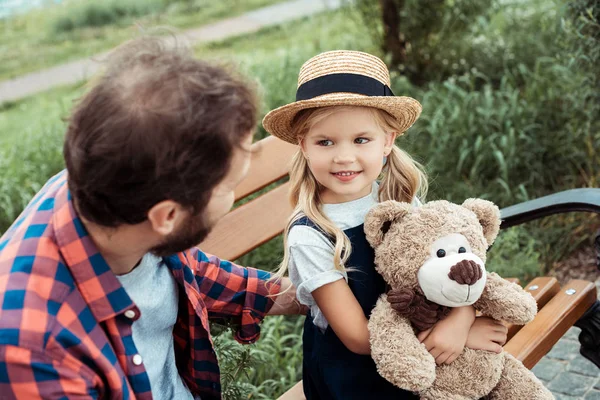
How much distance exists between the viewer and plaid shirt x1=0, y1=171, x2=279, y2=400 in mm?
1384

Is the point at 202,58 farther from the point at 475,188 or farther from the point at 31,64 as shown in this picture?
the point at 31,64

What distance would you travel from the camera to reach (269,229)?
2.67 m

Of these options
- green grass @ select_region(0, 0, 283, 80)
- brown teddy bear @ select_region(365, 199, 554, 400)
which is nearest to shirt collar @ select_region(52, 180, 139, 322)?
brown teddy bear @ select_region(365, 199, 554, 400)

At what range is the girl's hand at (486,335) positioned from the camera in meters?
1.93

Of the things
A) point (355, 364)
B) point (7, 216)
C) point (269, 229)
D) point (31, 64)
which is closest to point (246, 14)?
point (31, 64)

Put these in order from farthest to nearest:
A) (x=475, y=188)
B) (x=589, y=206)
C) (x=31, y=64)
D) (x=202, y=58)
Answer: (x=31, y=64), (x=475, y=188), (x=589, y=206), (x=202, y=58)

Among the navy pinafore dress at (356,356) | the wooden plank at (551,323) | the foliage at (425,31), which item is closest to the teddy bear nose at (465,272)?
the navy pinafore dress at (356,356)

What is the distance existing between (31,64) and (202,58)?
28.9 feet

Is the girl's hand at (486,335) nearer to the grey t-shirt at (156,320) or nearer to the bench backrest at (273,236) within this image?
the bench backrest at (273,236)

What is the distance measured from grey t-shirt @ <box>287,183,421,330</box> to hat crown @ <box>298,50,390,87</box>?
38 centimetres

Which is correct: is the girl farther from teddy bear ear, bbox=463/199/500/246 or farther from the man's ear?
the man's ear

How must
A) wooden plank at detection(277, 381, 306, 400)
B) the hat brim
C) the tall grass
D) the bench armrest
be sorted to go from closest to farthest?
the hat brim → wooden plank at detection(277, 381, 306, 400) → the bench armrest → the tall grass

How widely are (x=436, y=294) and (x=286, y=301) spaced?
1.79ft

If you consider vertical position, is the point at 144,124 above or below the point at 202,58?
below
